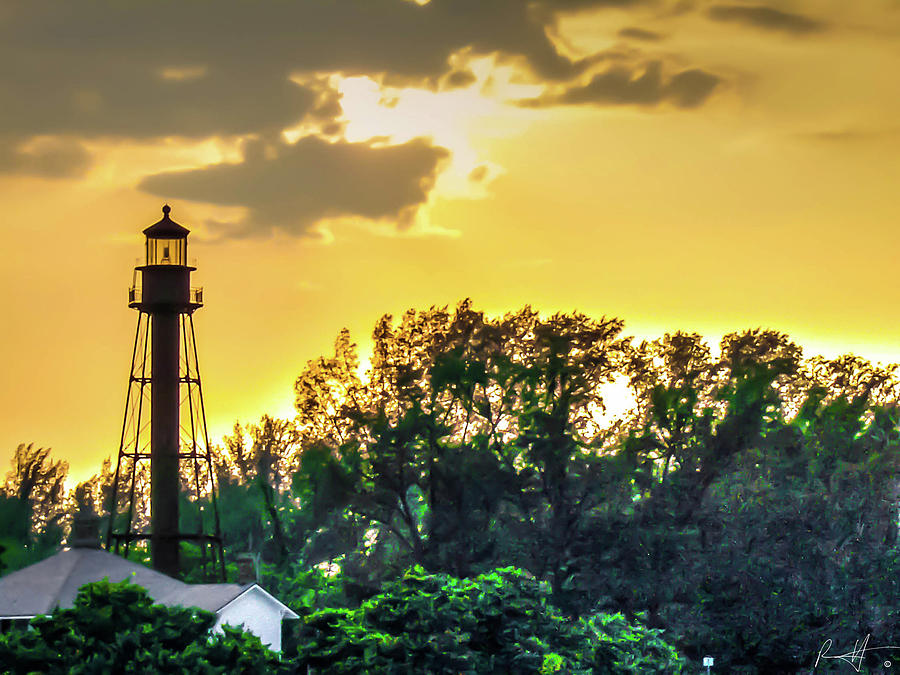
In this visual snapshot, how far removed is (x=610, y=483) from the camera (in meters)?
64.0

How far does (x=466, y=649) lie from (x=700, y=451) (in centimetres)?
2011

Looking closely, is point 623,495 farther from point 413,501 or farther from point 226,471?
point 226,471

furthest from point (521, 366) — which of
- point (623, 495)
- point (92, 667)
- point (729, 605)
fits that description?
point (92, 667)

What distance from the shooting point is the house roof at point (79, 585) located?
5153cm

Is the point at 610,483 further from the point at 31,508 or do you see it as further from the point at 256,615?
the point at 31,508

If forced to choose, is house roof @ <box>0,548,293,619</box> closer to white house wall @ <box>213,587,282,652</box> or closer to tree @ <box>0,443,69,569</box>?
white house wall @ <box>213,587,282,652</box>

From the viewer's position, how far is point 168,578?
2178 inches
